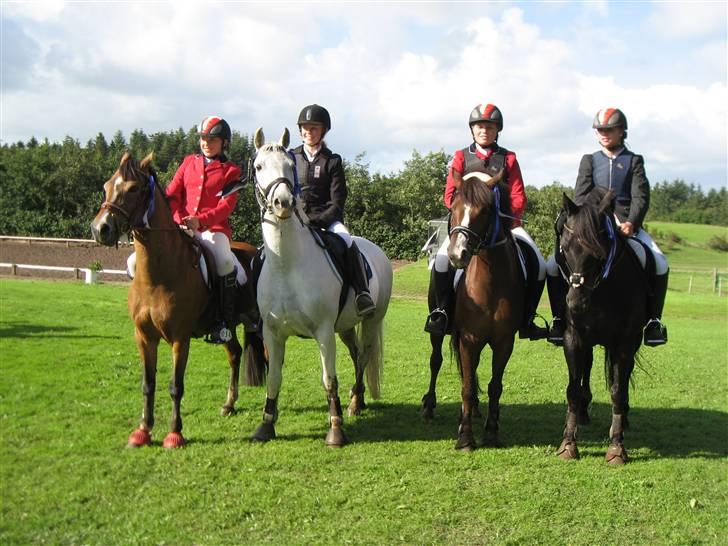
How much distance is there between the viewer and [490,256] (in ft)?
20.9

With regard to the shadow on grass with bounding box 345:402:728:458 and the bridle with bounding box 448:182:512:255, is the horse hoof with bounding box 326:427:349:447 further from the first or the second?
the bridle with bounding box 448:182:512:255

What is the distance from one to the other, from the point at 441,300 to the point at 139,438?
3.36m

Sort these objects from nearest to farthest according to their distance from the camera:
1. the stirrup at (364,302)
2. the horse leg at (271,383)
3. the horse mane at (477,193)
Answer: the horse mane at (477,193) → the horse leg at (271,383) → the stirrup at (364,302)

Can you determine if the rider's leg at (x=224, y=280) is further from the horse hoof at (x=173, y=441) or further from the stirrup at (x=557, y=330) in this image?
the stirrup at (x=557, y=330)

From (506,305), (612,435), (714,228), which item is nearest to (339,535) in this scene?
(506,305)

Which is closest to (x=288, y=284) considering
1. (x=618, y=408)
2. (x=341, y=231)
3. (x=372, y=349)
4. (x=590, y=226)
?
(x=341, y=231)

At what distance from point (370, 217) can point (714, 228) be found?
63909 mm

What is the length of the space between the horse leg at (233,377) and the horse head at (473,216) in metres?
2.97

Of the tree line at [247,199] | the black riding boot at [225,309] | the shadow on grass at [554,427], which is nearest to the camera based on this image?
the black riding boot at [225,309]

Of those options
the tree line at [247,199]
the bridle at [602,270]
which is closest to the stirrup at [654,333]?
the bridle at [602,270]

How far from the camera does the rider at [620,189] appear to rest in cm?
648

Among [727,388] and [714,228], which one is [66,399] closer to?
[727,388]

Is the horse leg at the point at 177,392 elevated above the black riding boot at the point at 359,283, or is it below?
below

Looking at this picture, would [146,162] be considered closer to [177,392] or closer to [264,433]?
[177,392]
